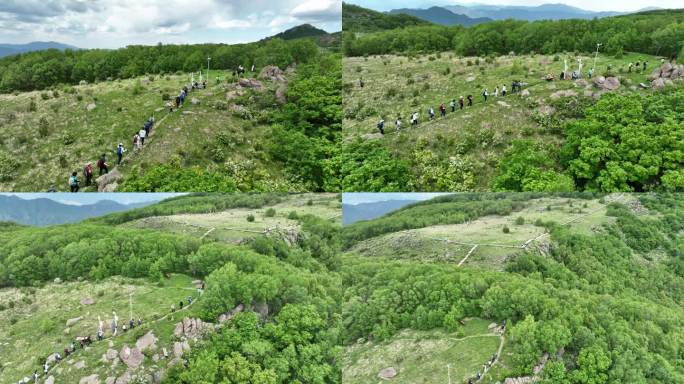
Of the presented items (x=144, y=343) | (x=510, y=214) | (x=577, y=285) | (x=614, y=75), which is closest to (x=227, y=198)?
(x=144, y=343)

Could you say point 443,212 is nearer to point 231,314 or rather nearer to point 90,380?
point 231,314

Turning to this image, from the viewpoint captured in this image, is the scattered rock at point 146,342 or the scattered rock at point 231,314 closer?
the scattered rock at point 146,342

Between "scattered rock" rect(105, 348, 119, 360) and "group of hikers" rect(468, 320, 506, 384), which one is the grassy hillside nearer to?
"group of hikers" rect(468, 320, 506, 384)

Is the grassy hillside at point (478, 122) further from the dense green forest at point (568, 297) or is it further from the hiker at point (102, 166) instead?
the hiker at point (102, 166)

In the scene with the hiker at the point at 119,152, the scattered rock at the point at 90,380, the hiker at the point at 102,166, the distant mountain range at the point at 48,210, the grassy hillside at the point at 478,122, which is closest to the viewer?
the scattered rock at the point at 90,380

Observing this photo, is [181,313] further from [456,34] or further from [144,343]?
[456,34]

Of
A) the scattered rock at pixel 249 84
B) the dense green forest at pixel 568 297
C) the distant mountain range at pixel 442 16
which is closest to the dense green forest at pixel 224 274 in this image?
the dense green forest at pixel 568 297
